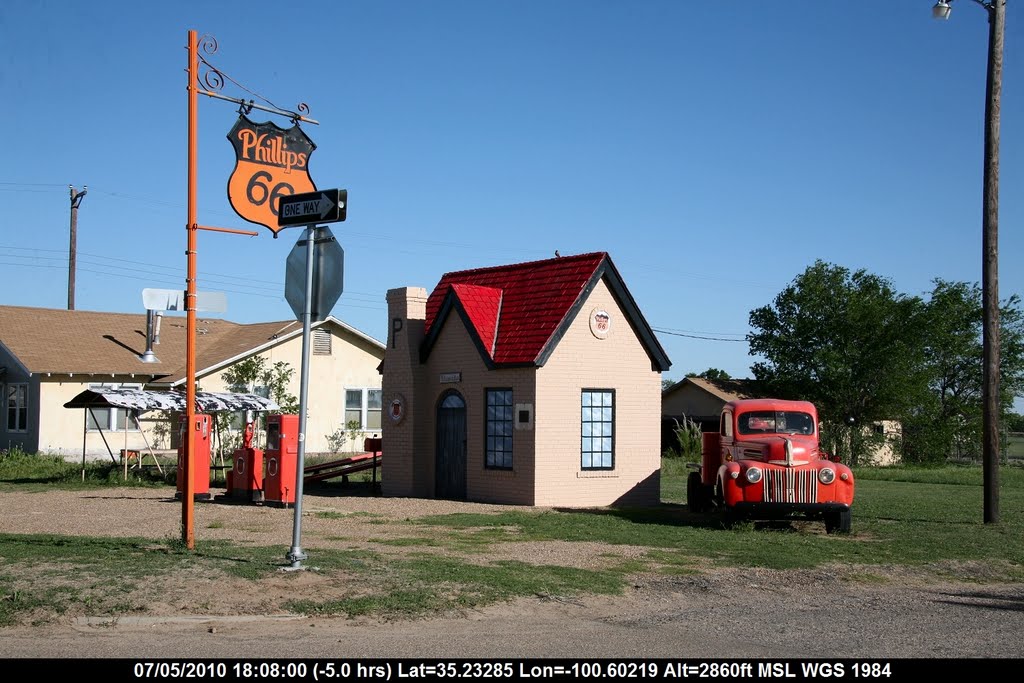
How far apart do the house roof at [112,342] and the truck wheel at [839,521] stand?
80.7 ft

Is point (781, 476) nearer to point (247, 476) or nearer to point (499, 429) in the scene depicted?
point (499, 429)

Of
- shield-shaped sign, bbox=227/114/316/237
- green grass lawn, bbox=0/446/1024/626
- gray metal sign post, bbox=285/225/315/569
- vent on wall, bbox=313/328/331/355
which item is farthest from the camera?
vent on wall, bbox=313/328/331/355

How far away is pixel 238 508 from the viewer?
20.4 meters

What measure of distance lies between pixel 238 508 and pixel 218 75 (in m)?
9.90

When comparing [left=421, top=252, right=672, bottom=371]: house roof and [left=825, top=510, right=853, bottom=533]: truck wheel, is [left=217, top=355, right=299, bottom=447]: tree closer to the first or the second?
[left=421, top=252, right=672, bottom=371]: house roof

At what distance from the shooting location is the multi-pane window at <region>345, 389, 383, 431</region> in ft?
134

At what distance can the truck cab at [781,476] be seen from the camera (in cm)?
1702

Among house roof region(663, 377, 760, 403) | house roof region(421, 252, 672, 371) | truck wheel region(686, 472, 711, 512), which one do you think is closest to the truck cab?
truck wheel region(686, 472, 711, 512)

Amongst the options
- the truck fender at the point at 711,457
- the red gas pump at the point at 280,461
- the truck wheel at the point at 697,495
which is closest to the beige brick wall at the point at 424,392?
the red gas pump at the point at 280,461

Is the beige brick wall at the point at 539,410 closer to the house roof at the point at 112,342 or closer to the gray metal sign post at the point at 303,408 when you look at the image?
the gray metal sign post at the point at 303,408

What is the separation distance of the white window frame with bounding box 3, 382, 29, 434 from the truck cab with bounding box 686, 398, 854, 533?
86.3 ft
